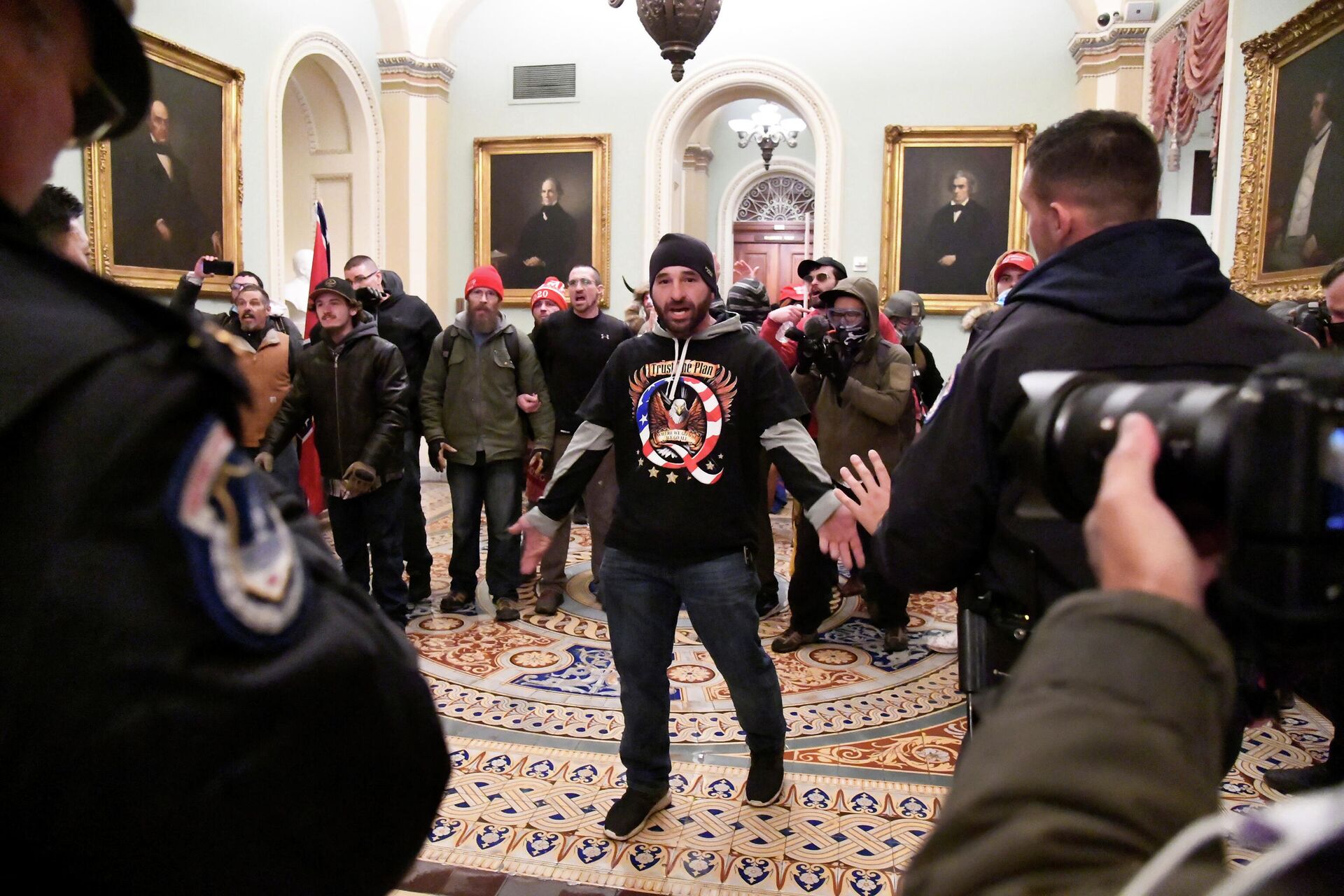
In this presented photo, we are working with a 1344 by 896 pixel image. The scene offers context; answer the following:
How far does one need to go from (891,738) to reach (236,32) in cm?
707

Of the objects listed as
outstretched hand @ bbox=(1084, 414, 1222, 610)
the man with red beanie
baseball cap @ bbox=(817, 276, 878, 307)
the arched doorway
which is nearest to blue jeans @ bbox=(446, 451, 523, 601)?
the man with red beanie

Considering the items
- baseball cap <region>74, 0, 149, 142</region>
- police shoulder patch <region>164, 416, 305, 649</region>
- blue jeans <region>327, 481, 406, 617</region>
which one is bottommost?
blue jeans <region>327, 481, 406, 617</region>

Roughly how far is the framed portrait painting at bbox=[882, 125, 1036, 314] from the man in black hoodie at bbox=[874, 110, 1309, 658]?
311 inches

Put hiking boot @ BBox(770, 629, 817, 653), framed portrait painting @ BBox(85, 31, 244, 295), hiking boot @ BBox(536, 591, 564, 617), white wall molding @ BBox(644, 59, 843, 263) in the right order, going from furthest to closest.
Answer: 1. white wall molding @ BBox(644, 59, 843, 263)
2. framed portrait painting @ BBox(85, 31, 244, 295)
3. hiking boot @ BBox(536, 591, 564, 617)
4. hiking boot @ BBox(770, 629, 817, 653)

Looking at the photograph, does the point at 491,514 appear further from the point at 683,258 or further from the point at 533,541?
the point at 683,258

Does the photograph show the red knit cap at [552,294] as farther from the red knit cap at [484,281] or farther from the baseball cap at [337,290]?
the baseball cap at [337,290]

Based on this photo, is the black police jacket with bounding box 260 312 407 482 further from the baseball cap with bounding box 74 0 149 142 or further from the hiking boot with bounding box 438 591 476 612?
the baseball cap with bounding box 74 0 149 142

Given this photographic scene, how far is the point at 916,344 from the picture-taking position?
17.2 feet

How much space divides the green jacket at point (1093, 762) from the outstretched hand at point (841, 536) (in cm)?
202

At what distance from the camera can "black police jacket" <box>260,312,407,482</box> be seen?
451 cm

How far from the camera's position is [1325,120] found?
5.07m

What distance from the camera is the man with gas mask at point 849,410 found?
432cm

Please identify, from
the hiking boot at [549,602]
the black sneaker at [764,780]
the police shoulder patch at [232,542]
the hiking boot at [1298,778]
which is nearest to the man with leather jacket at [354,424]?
the hiking boot at [549,602]

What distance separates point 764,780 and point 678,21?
517 cm
